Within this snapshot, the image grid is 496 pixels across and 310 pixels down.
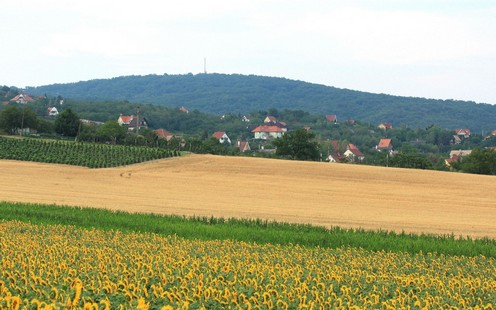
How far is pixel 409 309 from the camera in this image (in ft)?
39.0

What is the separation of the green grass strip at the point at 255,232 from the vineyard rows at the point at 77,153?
44672 mm

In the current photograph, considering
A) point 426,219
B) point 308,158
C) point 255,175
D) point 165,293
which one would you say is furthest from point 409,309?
point 308,158

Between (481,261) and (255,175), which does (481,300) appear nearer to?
(481,261)

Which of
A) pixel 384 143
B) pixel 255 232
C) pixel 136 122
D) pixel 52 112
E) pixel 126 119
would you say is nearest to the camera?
pixel 255 232

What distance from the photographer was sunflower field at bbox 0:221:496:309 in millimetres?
11047

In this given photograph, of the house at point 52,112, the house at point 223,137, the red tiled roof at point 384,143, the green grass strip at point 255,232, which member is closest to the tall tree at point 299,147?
the green grass strip at point 255,232

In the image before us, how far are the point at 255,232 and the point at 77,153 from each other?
57.9m

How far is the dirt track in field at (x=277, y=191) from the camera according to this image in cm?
4462

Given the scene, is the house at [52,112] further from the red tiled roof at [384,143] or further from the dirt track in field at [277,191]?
the dirt track in field at [277,191]

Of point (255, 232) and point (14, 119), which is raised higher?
point (14, 119)

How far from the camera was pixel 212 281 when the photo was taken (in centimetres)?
1305

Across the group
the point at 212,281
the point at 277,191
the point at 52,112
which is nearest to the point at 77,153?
the point at 277,191

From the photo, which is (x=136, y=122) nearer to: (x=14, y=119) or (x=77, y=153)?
(x=14, y=119)

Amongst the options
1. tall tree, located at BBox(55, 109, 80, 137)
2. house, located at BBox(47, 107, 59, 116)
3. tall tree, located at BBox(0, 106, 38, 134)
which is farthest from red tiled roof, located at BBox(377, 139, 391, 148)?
tall tree, located at BBox(0, 106, 38, 134)
